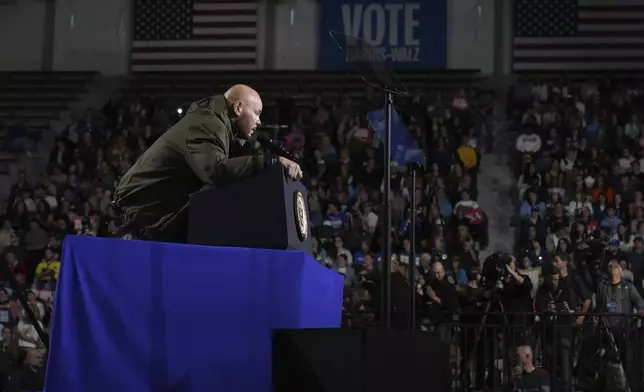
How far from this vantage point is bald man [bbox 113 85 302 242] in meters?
4.38

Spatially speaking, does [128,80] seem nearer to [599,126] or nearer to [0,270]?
[0,270]

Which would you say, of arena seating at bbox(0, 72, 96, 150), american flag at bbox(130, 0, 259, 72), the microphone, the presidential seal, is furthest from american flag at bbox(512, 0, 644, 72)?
the presidential seal

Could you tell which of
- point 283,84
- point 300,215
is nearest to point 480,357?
point 300,215

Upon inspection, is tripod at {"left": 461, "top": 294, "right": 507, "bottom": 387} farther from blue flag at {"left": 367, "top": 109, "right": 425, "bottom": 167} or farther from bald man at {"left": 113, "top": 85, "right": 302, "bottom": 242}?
bald man at {"left": 113, "top": 85, "right": 302, "bottom": 242}

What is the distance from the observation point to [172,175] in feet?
15.0

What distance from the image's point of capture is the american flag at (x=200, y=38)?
20516mm

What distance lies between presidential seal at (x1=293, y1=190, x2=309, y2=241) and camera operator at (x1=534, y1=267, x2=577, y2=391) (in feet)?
13.0

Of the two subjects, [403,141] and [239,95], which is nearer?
[239,95]

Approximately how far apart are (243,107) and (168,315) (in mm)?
1334

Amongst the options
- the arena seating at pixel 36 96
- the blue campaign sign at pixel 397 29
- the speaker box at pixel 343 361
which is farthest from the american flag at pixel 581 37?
the speaker box at pixel 343 361

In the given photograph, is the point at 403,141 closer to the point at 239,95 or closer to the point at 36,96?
the point at 239,95

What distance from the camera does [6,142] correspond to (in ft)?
60.2

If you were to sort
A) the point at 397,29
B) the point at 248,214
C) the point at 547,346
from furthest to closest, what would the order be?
the point at 397,29, the point at 547,346, the point at 248,214

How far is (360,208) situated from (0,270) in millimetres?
5158
